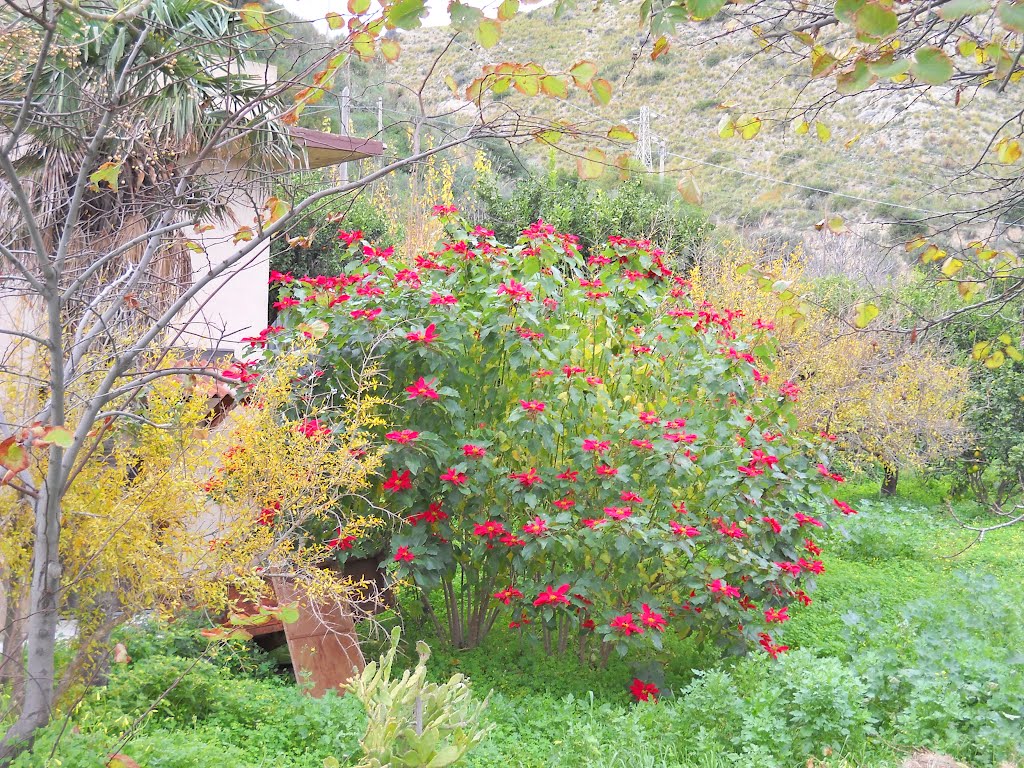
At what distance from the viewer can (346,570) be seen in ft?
17.9

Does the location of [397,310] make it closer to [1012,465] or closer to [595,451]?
[595,451]

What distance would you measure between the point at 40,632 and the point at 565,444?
10.1 feet

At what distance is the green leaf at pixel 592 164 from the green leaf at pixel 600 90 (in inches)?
7.6

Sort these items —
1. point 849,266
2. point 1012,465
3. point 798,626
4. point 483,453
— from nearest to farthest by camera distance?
point 483,453
point 798,626
point 1012,465
point 849,266

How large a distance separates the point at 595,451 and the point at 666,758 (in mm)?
1596

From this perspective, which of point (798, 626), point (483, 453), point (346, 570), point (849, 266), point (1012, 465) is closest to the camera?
point (483, 453)

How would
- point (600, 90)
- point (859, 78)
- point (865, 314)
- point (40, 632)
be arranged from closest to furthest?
point (859, 78), point (600, 90), point (40, 632), point (865, 314)

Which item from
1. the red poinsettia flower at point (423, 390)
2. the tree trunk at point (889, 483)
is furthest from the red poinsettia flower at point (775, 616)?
the tree trunk at point (889, 483)

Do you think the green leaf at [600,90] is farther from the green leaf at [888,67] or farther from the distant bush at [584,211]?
the distant bush at [584,211]

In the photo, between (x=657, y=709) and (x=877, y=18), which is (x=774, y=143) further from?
(x=877, y=18)

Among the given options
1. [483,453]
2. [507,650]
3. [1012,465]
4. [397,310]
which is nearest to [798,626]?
[507,650]

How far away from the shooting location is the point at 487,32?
6.21 ft

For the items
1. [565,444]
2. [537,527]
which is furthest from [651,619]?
[565,444]

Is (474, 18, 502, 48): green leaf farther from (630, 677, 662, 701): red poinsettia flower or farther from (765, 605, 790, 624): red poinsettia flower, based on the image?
(765, 605, 790, 624): red poinsettia flower
